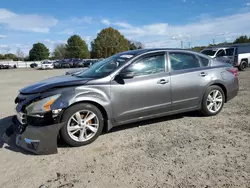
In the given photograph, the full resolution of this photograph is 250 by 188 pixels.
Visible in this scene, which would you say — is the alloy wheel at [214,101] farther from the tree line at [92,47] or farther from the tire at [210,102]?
the tree line at [92,47]

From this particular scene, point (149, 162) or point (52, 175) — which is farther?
point (149, 162)

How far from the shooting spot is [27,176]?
9.02 feet

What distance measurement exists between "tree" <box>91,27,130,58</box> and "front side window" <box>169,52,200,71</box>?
66.5m

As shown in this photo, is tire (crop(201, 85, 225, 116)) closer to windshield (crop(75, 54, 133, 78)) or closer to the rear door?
the rear door

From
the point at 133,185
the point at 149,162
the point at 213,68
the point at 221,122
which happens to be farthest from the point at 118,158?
the point at 213,68

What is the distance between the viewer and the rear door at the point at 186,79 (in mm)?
4309

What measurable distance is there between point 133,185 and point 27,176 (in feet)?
4.62

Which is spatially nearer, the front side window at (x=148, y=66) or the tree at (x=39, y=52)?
the front side window at (x=148, y=66)

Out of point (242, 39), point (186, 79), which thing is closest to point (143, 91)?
point (186, 79)

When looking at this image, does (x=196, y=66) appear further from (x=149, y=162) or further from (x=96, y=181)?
(x=96, y=181)

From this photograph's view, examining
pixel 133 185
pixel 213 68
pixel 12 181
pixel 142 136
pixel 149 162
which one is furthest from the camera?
pixel 213 68

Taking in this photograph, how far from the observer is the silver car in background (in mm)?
3305

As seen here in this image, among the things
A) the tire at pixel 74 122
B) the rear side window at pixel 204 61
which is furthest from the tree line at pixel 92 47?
the tire at pixel 74 122

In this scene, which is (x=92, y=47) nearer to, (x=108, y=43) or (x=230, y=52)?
(x=108, y=43)
